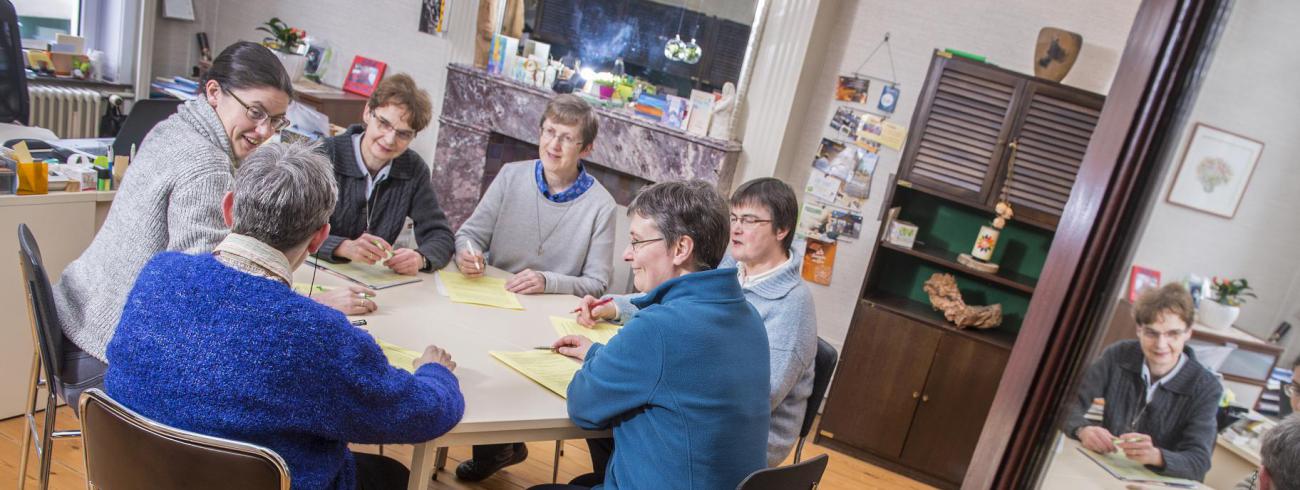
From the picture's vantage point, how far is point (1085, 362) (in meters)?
1.39

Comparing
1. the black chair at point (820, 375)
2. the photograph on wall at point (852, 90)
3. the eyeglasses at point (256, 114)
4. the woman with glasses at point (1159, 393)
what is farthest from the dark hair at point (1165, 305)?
the photograph on wall at point (852, 90)

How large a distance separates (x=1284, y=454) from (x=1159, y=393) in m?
0.18

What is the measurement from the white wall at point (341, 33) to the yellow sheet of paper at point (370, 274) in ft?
8.55

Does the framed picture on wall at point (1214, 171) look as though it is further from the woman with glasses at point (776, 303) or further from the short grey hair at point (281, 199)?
the short grey hair at point (281, 199)

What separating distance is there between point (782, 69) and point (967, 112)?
890mm

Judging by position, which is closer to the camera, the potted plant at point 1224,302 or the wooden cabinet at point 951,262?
the potted plant at point 1224,302

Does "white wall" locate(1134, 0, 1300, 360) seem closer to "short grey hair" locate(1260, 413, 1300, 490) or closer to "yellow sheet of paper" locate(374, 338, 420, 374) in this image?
"short grey hair" locate(1260, 413, 1300, 490)

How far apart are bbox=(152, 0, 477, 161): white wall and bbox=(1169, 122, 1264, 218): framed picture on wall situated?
13.5 feet

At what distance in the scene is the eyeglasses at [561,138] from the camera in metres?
2.72

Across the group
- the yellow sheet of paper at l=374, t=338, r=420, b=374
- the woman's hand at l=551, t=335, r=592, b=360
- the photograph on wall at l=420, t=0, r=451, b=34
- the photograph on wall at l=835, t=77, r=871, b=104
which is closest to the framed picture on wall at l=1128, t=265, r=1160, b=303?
the woman's hand at l=551, t=335, r=592, b=360

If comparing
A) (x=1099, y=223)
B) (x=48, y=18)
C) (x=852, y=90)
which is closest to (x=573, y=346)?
(x=1099, y=223)

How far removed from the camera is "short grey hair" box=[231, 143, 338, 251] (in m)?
1.40

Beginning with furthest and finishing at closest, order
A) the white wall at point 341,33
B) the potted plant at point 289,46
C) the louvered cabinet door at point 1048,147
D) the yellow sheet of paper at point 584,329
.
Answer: the white wall at point 341,33 < the potted plant at point 289,46 < the louvered cabinet door at point 1048,147 < the yellow sheet of paper at point 584,329

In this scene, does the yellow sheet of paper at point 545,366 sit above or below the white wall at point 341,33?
below
